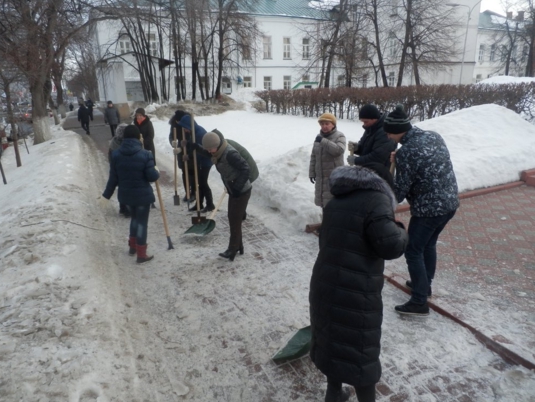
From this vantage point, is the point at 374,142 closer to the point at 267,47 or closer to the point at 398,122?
the point at 398,122

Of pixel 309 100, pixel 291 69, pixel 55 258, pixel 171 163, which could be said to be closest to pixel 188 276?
pixel 55 258

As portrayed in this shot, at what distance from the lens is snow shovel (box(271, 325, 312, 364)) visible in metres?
3.00

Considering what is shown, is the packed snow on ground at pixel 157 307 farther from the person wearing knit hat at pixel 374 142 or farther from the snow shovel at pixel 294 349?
the person wearing knit hat at pixel 374 142

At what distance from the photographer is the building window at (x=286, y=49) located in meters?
40.1

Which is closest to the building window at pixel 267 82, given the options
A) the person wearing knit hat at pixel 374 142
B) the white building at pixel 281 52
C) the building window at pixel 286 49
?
the white building at pixel 281 52

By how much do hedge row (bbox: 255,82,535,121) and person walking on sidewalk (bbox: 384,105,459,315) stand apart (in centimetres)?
1083

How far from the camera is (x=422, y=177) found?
3.13m

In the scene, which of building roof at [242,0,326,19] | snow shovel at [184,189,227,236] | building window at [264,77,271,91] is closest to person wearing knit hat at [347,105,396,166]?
snow shovel at [184,189,227,236]

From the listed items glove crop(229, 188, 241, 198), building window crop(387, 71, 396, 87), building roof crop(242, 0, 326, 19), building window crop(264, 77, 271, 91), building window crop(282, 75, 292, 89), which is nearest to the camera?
glove crop(229, 188, 241, 198)

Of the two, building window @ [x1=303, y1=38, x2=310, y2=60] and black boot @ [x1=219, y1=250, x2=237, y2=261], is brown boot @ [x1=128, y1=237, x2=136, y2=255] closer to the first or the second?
black boot @ [x1=219, y1=250, x2=237, y2=261]

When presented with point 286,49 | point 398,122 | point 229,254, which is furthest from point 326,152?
point 286,49

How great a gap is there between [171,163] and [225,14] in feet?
62.2

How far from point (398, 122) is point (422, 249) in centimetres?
111

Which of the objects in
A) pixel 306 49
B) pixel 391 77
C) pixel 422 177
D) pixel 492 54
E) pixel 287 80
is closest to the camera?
pixel 422 177
